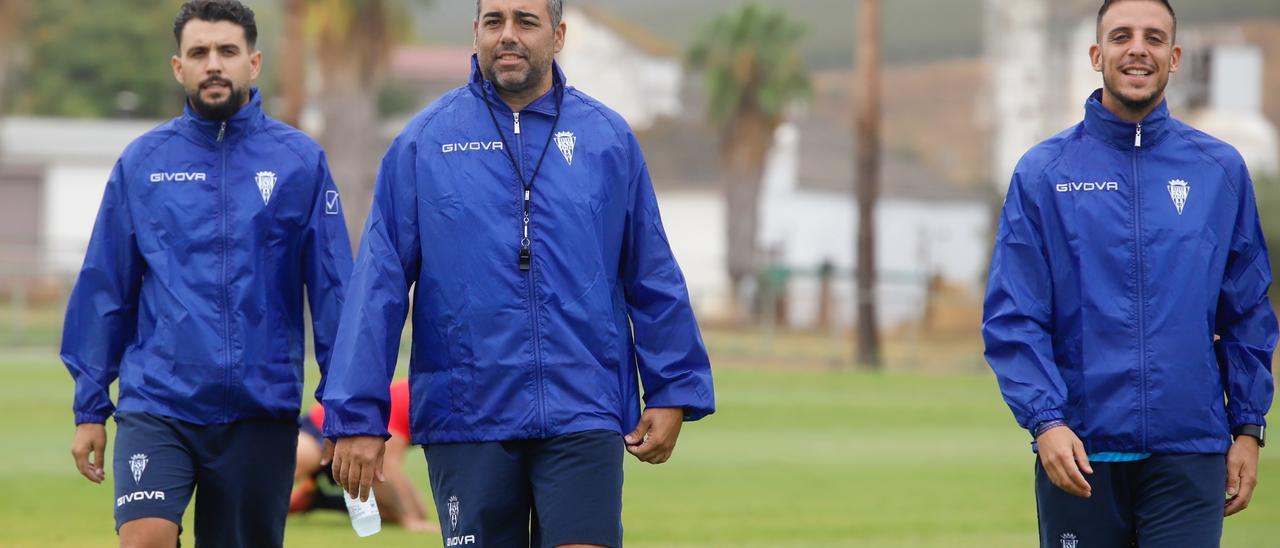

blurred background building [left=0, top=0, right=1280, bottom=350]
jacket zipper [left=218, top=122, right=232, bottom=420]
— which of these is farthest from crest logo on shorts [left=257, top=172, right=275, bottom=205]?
blurred background building [left=0, top=0, right=1280, bottom=350]

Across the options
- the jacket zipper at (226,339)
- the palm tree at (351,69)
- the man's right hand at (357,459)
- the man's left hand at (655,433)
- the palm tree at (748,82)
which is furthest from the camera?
the palm tree at (748,82)

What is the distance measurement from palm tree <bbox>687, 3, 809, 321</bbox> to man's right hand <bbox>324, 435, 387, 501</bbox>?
1906 inches

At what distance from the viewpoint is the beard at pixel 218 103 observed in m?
7.21

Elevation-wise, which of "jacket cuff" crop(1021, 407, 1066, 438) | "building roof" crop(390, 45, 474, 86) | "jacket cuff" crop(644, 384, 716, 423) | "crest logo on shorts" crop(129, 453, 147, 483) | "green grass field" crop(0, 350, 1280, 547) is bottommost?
"green grass field" crop(0, 350, 1280, 547)

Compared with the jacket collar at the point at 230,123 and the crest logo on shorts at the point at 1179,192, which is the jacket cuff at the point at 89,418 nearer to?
the jacket collar at the point at 230,123

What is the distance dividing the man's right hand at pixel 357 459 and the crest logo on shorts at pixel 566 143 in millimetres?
997

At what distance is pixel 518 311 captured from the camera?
18.7ft

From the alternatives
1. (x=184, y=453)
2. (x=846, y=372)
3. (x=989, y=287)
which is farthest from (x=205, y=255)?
(x=846, y=372)

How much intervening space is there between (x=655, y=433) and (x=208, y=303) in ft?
6.38

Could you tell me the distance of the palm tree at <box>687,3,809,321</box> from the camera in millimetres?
55125

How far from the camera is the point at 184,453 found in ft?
22.8

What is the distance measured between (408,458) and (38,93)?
65.2 metres

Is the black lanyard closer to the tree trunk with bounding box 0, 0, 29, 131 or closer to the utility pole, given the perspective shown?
the utility pole

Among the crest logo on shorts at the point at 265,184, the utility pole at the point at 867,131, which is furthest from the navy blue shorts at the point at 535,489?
the utility pole at the point at 867,131
